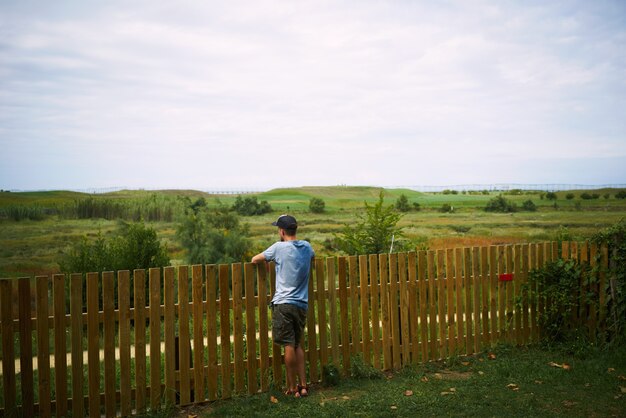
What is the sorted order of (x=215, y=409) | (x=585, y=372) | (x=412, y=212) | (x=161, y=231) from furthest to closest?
(x=412, y=212) < (x=161, y=231) < (x=585, y=372) < (x=215, y=409)

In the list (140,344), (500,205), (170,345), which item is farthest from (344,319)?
(500,205)

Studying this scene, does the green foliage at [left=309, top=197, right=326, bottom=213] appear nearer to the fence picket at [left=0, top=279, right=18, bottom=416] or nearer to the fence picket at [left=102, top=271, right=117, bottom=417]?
the fence picket at [left=102, top=271, right=117, bottom=417]

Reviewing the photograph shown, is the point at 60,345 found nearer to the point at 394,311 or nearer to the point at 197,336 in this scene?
the point at 197,336

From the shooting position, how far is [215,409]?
18.5 ft

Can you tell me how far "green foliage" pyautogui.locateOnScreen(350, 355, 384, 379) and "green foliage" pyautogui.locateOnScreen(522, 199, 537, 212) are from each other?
136ft

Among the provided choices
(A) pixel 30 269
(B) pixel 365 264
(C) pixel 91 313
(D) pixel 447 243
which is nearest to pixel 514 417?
(B) pixel 365 264

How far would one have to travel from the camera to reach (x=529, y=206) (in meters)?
44.8

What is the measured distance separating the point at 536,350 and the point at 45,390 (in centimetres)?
657

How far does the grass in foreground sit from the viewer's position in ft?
17.9

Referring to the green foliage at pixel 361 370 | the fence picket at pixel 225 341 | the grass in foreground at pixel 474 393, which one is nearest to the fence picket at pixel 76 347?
the grass in foreground at pixel 474 393

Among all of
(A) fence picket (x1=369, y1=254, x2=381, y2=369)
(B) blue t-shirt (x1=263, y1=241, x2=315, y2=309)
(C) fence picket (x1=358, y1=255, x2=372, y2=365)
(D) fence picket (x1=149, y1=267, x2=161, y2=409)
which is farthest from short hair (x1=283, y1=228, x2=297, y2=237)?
(D) fence picket (x1=149, y1=267, x2=161, y2=409)

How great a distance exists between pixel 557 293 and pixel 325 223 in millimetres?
37151

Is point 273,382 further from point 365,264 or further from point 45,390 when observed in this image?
point 45,390

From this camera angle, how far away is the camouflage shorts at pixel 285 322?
5.91m
